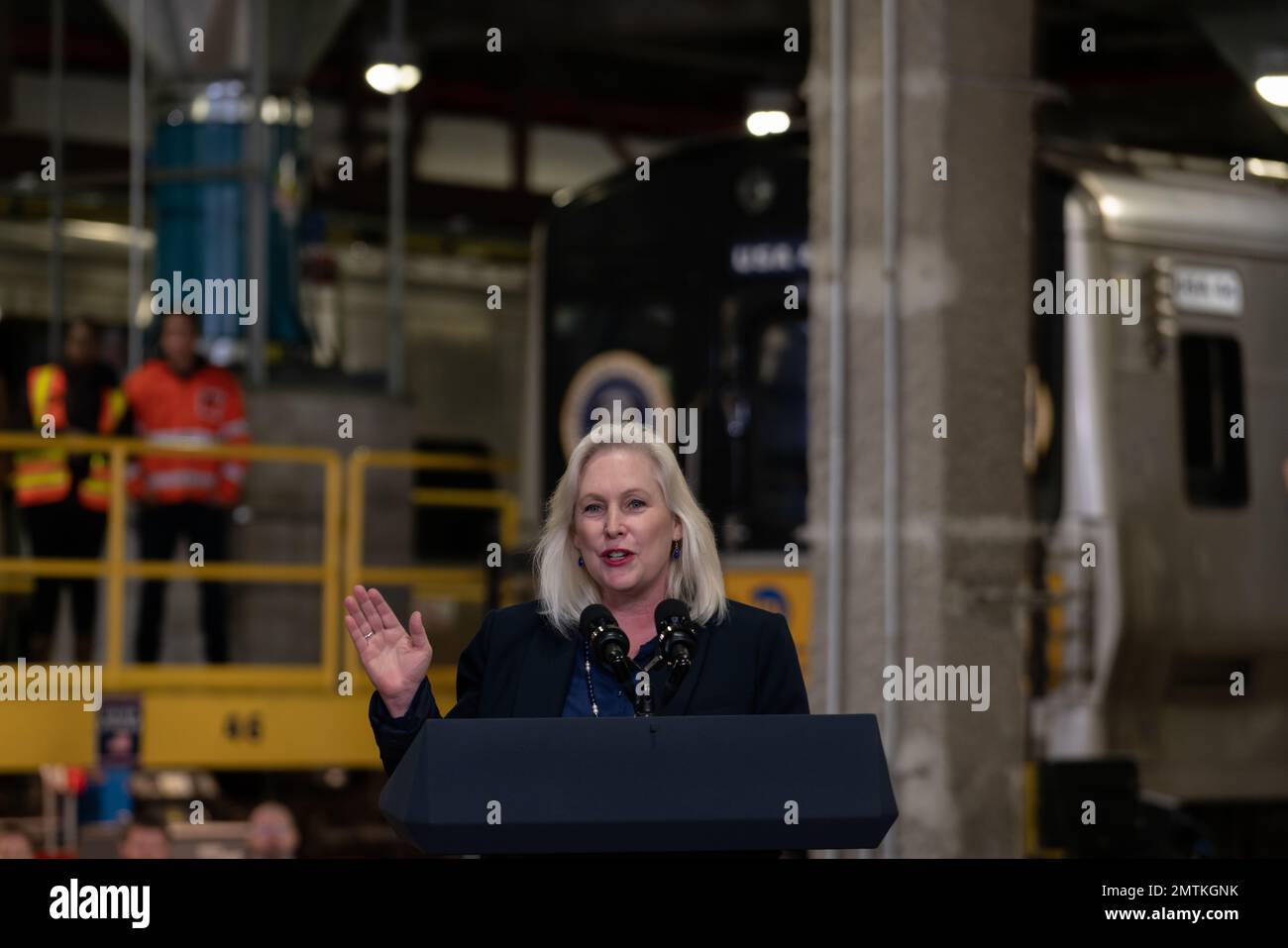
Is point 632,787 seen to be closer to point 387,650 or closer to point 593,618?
point 593,618

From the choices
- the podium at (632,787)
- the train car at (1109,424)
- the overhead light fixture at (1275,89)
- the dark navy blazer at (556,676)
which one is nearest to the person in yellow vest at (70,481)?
the train car at (1109,424)

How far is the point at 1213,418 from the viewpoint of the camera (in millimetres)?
9836

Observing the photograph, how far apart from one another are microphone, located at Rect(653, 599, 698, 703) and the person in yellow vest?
26.2ft

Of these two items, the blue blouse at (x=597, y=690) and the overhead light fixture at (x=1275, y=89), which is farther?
the overhead light fixture at (x=1275, y=89)

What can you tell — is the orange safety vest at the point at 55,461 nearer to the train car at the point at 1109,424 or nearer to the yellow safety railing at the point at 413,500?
the yellow safety railing at the point at 413,500

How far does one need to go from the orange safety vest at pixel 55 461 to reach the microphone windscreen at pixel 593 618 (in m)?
7.95

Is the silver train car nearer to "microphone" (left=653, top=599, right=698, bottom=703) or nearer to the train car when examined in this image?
the train car

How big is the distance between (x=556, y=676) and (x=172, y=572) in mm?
7015

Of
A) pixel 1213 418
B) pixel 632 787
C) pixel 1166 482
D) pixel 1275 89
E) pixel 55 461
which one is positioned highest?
pixel 1275 89

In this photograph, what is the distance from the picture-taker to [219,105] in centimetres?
1181

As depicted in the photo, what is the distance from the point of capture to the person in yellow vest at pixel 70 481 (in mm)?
10531

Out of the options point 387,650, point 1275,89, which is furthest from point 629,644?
point 1275,89
